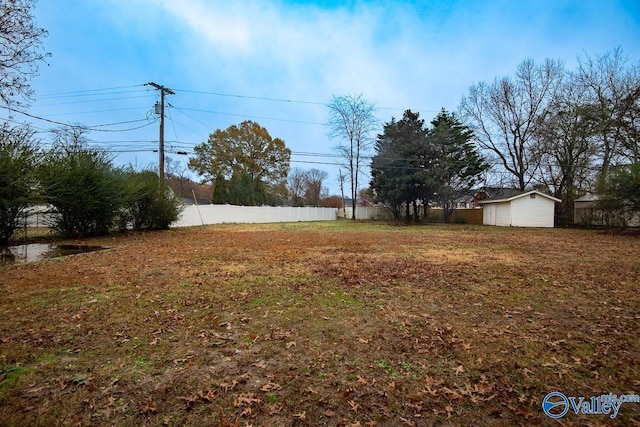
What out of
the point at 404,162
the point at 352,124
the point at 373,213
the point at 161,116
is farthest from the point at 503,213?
the point at 161,116

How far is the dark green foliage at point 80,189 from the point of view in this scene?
1025cm

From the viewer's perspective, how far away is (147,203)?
14.2 m

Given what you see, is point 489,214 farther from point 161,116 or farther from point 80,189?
point 80,189

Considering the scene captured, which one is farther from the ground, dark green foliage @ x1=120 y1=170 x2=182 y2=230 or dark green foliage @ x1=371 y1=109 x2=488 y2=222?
dark green foliage @ x1=371 y1=109 x2=488 y2=222

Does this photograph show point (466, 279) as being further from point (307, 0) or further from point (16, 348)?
point (307, 0)

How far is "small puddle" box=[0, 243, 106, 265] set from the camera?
284 inches

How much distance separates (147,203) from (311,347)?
46.0ft

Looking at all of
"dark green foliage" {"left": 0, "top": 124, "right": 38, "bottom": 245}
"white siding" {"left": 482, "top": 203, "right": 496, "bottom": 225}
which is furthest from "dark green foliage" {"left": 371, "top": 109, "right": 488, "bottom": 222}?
"dark green foliage" {"left": 0, "top": 124, "right": 38, "bottom": 245}

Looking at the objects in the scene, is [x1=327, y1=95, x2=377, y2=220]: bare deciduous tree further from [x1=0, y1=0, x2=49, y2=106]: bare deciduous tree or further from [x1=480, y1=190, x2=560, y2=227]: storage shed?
[x1=0, y1=0, x2=49, y2=106]: bare deciduous tree

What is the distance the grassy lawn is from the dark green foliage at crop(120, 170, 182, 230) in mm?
7956

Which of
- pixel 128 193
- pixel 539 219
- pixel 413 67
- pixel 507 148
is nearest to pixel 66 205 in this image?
pixel 128 193

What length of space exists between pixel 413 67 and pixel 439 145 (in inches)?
328

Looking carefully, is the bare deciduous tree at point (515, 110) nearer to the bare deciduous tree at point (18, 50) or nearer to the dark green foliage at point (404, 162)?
the dark green foliage at point (404, 162)

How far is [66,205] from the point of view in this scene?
35.3 feet
